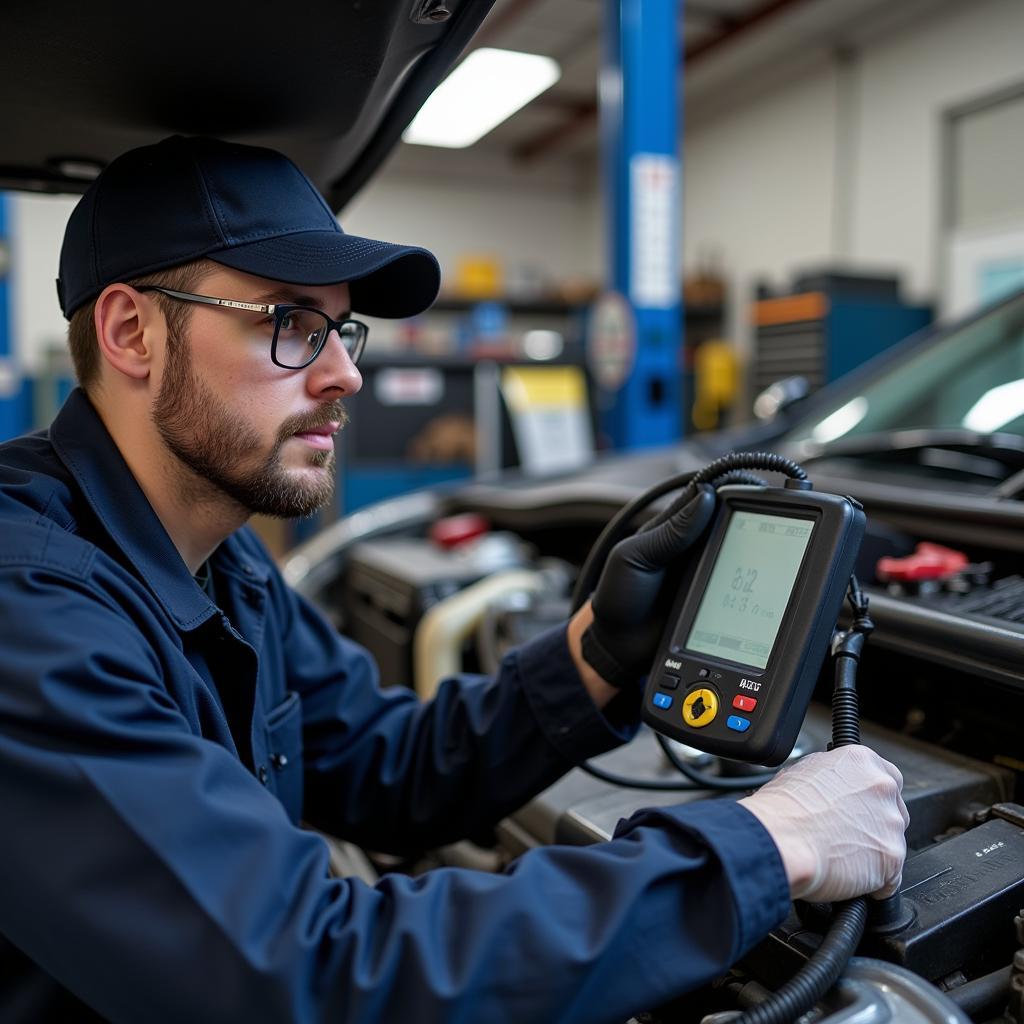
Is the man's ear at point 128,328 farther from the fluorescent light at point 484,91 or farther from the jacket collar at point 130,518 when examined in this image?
the fluorescent light at point 484,91

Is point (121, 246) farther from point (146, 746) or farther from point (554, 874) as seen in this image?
point (554, 874)

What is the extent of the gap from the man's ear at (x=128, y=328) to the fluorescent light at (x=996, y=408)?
1107 millimetres

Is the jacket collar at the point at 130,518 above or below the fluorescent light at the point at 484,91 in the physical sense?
below

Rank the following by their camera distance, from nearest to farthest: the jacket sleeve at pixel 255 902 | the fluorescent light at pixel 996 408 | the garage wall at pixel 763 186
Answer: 1. the jacket sleeve at pixel 255 902
2. the fluorescent light at pixel 996 408
3. the garage wall at pixel 763 186

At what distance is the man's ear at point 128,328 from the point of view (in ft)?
3.00

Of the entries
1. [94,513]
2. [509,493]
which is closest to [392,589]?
[509,493]

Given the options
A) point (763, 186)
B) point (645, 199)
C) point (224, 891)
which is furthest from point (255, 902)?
point (763, 186)

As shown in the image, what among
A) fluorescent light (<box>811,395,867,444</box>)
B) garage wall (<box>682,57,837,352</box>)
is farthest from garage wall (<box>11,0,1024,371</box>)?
fluorescent light (<box>811,395,867,444</box>)

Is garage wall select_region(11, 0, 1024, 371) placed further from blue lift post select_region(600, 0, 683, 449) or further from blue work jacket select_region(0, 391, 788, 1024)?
blue work jacket select_region(0, 391, 788, 1024)

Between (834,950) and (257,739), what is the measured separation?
58 cm

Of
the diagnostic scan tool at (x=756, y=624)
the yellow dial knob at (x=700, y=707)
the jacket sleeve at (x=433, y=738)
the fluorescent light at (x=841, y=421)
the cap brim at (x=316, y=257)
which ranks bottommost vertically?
the jacket sleeve at (x=433, y=738)

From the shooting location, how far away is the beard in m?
0.91

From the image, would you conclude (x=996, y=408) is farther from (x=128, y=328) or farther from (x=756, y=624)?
(x=128, y=328)

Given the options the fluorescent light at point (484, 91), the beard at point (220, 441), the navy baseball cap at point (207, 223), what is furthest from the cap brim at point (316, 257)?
the fluorescent light at point (484, 91)
